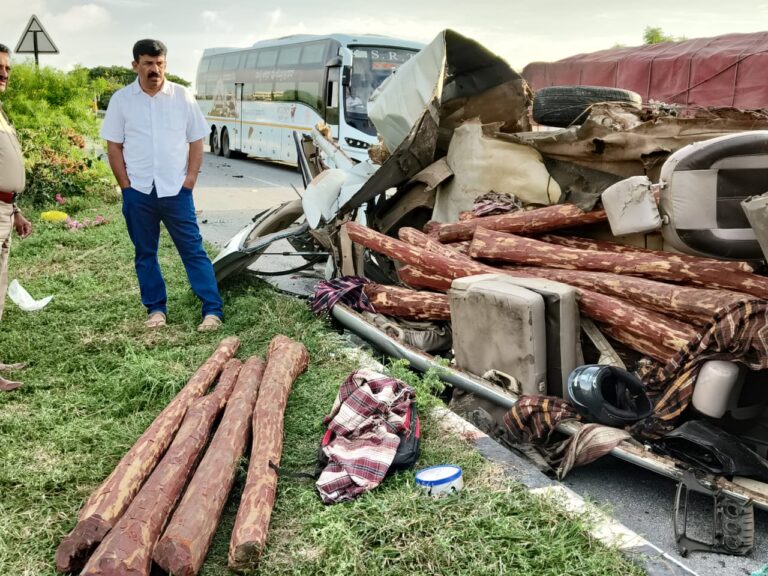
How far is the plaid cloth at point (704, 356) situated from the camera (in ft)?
10.7

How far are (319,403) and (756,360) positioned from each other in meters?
2.34

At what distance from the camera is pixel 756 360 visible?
325cm

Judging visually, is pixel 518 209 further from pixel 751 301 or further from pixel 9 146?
pixel 9 146

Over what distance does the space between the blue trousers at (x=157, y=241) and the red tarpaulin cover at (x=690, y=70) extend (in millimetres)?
13459

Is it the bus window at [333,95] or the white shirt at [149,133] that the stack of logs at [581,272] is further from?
the bus window at [333,95]

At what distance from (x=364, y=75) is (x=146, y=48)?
12.7 metres

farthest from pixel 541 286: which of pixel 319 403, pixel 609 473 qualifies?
pixel 319 403

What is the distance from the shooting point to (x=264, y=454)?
3.40 meters

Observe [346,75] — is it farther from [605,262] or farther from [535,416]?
[535,416]

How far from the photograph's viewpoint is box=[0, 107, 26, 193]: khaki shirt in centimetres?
480

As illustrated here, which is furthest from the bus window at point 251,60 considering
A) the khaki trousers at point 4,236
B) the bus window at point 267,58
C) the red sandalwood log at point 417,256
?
the khaki trousers at point 4,236

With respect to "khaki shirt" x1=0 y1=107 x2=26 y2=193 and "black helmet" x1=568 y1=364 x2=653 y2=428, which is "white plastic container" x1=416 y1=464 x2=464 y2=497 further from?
"khaki shirt" x1=0 y1=107 x2=26 y2=193

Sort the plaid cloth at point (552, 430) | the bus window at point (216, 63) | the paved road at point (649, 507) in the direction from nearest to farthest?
1. the paved road at point (649, 507)
2. the plaid cloth at point (552, 430)
3. the bus window at point (216, 63)

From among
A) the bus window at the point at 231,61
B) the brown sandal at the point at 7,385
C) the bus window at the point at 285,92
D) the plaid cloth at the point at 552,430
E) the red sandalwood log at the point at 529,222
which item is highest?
the bus window at the point at 231,61
